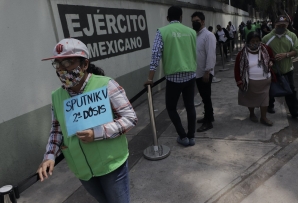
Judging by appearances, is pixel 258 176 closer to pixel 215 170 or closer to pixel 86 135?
pixel 215 170

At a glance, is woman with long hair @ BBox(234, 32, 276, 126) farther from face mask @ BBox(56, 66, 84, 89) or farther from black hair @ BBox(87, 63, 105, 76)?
face mask @ BBox(56, 66, 84, 89)

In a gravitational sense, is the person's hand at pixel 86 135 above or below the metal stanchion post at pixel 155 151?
above

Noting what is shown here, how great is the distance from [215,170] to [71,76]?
226cm

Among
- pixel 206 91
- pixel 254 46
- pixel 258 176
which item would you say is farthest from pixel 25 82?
pixel 254 46

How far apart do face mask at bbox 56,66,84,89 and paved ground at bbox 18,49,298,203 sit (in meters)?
1.70

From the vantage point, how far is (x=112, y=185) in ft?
5.60

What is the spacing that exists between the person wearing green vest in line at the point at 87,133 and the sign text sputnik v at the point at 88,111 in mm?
14

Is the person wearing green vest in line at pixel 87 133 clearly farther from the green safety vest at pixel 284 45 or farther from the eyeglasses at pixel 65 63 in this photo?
the green safety vest at pixel 284 45

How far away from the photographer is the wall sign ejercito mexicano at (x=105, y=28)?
4.46 meters

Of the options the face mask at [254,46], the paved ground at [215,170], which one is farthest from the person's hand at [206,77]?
the paved ground at [215,170]

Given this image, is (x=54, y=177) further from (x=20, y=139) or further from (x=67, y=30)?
(x=67, y=30)

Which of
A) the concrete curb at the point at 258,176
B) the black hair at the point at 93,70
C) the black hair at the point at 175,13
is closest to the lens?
the black hair at the point at 93,70

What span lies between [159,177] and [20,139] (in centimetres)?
181

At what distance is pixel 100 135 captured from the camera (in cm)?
152
